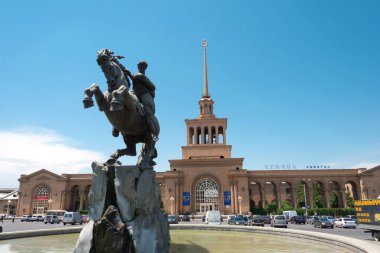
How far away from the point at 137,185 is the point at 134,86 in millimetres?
3206

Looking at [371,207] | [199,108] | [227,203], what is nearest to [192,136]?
[199,108]

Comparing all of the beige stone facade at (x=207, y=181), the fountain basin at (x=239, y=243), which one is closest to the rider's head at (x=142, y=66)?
the fountain basin at (x=239, y=243)

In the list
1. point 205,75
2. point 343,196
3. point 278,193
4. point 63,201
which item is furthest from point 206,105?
point 63,201

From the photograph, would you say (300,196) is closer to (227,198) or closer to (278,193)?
(278,193)

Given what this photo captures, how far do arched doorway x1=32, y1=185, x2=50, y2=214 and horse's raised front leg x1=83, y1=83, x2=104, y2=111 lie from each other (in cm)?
5689

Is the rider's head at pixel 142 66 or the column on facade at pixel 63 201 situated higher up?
the rider's head at pixel 142 66

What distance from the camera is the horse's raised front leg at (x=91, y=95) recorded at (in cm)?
665

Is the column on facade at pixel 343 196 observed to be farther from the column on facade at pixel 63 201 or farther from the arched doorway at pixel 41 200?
the arched doorway at pixel 41 200

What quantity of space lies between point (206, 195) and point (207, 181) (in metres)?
2.40

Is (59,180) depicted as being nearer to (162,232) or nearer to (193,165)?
(193,165)

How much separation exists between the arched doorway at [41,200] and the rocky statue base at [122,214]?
5682 centimetres

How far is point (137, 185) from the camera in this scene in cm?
668

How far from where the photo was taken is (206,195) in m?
49.3

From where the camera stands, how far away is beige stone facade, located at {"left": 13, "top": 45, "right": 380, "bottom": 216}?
48.7 metres
